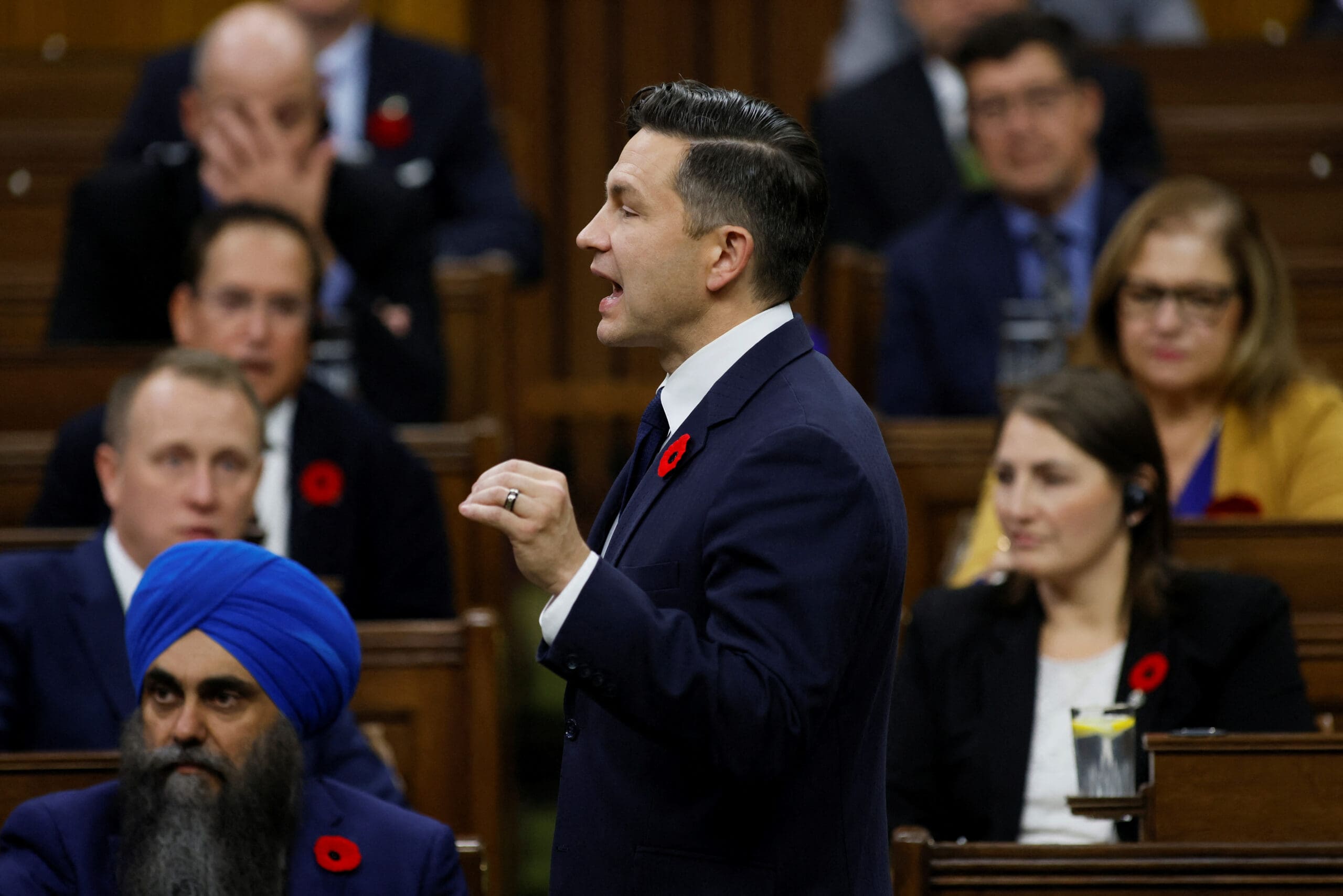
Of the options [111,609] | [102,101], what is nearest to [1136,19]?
[102,101]

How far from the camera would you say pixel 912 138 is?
4875mm

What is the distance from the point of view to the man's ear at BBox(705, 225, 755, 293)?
1.61 metres

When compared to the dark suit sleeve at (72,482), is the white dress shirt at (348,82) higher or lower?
higher

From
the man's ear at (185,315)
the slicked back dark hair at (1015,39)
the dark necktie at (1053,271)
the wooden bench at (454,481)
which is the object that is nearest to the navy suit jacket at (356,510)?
the wooden bench at (454,481)

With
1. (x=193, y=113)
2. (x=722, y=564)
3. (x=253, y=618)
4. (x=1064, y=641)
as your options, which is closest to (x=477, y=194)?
(x=193, y=113)

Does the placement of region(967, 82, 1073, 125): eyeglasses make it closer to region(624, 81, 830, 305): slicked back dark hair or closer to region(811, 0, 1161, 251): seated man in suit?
region(811, 0, 1161, 251): seated man in suit

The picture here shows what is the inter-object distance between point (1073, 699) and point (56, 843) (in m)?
1.42

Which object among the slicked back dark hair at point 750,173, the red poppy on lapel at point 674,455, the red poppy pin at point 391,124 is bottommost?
the red poppy on lapel at point 674,455

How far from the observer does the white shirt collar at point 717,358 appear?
164cm

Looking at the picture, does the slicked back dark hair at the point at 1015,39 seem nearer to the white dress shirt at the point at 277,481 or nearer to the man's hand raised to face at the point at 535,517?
the white dress shirt at the point at 277,481

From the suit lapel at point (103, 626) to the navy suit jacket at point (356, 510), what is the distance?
2.18 ft

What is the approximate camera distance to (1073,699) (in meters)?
2.68

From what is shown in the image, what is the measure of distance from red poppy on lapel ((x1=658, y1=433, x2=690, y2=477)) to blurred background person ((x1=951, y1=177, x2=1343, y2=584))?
1740 mm

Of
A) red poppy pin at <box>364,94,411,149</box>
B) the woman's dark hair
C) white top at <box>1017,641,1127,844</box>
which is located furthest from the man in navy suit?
red poppy pin at <box>364,94,411,149</box>
